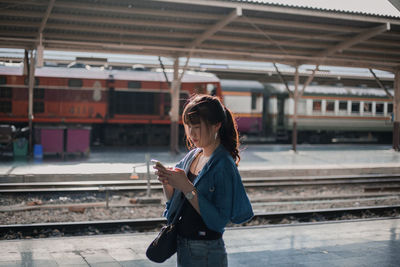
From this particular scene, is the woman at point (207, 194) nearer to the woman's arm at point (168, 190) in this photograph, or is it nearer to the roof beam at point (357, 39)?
the woman's arm at point (168, 190)

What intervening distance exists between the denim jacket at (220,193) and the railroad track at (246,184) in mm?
Answer: 6236

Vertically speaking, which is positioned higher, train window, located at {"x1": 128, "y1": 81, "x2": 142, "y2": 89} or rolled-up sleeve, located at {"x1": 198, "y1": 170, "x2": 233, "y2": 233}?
train window, located at {"x1": 128, "y1": 81, "x2": 142, "y2": 89}

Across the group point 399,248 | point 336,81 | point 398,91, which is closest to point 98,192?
point 399,248

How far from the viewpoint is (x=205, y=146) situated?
2.46 metres

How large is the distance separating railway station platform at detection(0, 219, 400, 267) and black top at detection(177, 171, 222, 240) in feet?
8.37

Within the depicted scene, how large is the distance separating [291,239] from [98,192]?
5124 millimetres

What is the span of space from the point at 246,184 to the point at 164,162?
384 cm

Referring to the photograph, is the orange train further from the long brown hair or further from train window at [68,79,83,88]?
the long brown hair

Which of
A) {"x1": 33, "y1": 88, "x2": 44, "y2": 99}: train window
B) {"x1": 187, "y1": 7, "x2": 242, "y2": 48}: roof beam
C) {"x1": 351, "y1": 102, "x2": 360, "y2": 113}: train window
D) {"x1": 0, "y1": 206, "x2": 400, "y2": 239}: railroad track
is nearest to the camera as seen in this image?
{"x1": 0, "y1": 206, "x2": 400, "y2": 239}: railroad track

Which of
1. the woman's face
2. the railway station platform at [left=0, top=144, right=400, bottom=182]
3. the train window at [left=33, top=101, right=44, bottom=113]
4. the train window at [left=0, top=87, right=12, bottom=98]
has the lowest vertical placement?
the railway station platform at [left=0, top=144, right=400, bottom=182]

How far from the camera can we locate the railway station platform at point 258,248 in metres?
4.82

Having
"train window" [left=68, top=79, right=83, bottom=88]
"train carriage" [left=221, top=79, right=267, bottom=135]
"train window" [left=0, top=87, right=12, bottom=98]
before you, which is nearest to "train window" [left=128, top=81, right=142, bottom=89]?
"train window" [left=68, top=79, right=83, bottom=88]

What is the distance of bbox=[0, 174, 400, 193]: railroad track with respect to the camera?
935 cm

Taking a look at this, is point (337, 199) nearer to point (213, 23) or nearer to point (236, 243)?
point (236, 243)
